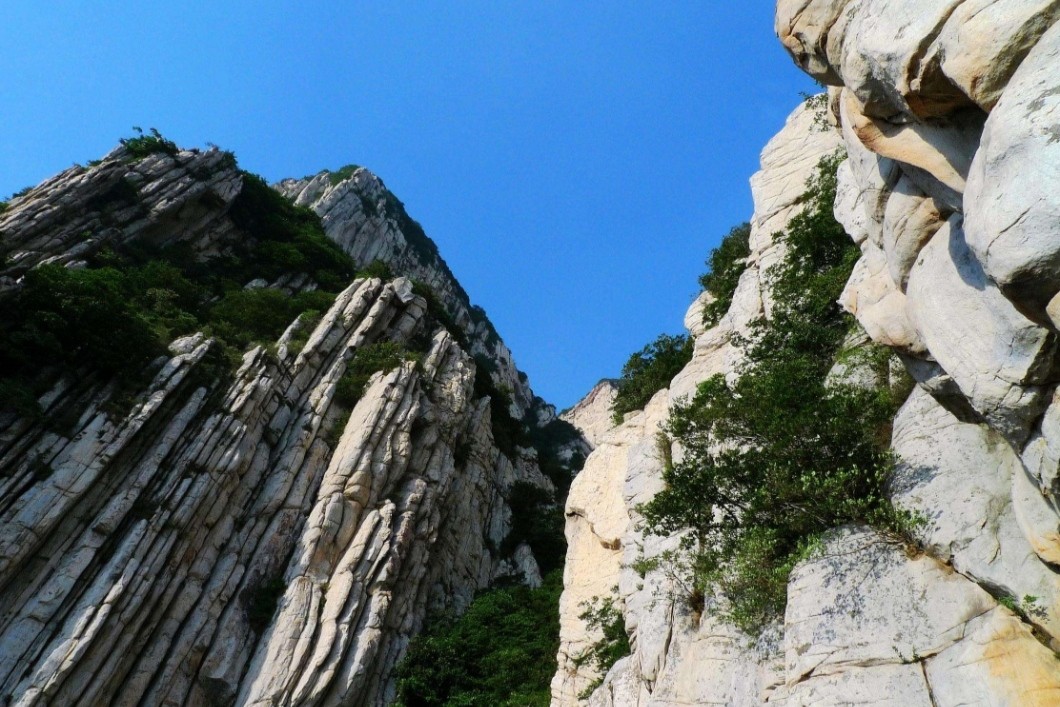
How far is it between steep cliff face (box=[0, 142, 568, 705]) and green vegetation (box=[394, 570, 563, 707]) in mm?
1254

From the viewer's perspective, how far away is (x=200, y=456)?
2450 centimetres

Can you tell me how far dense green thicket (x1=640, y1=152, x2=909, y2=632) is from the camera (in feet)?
35.7

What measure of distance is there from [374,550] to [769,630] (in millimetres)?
17998

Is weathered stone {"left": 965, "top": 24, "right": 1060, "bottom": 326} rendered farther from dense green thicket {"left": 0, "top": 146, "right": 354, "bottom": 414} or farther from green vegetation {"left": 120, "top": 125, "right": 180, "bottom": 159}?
green vegetation {"left": 120, "top": 125, "right": 180, "bottom": 159}

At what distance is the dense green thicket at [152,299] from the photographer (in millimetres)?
22734

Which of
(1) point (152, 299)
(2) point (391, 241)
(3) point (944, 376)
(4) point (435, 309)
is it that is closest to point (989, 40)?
(3) point (944, 376)

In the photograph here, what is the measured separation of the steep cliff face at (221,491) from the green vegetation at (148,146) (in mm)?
566

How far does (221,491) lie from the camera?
80.6 ft

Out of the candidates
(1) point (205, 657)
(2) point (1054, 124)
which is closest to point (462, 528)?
(1) point (205, 657)

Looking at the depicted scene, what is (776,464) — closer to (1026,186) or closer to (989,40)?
(1026,186)

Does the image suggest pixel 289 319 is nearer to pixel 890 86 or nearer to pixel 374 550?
pixel 374 550

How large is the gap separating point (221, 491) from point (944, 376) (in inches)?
951

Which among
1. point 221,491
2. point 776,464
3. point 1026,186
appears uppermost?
point 221,491

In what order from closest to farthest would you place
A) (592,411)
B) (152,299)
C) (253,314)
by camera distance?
(152,299) < (253,314) < (592,411)
